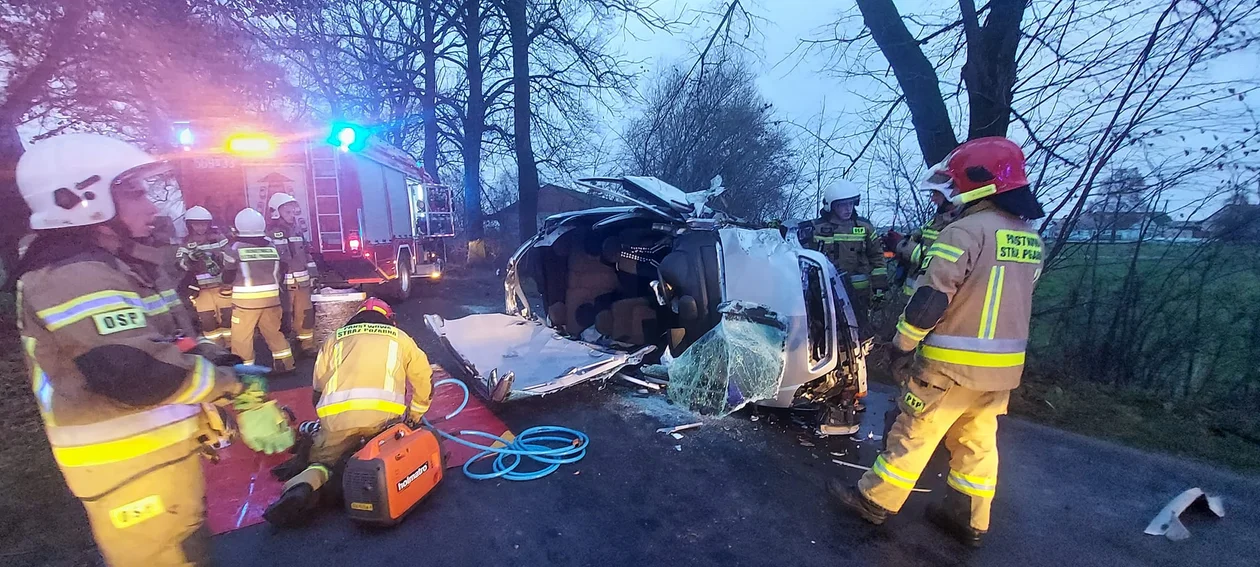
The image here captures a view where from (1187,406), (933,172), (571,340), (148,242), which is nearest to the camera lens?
(148,242)

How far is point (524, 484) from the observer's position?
3270mm

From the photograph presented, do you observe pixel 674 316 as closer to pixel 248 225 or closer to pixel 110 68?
pixel 248 225

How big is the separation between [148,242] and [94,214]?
0.28 m

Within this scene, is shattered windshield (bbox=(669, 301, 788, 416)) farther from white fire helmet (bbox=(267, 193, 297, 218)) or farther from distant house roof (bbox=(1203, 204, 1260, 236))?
white fire helmet (bbox=(267, 193, 297, 218))

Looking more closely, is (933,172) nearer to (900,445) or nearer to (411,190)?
(900,445)

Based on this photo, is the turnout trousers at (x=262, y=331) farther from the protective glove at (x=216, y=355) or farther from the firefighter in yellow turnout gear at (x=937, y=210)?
the firefighter in yellow turnout gear at (x=937, y=210)

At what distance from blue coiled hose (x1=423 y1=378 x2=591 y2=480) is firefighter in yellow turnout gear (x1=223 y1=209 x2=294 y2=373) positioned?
2315mm

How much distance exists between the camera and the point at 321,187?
8133mm

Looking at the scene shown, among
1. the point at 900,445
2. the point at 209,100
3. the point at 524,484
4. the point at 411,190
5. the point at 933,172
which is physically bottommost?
the point at 524,484

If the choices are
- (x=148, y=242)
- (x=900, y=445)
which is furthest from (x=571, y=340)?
(x=148, y=242)

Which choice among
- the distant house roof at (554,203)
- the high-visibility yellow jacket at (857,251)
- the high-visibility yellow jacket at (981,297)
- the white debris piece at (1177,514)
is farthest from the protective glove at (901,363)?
the distant house roof at (554,203)

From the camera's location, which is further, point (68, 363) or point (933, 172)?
point (933, 172)

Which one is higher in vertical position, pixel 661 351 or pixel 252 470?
pixel 661 351

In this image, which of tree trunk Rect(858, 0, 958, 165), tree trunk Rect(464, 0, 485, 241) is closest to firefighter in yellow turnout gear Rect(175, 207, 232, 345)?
tree trunk Rect(858, 0, 958, 165)
